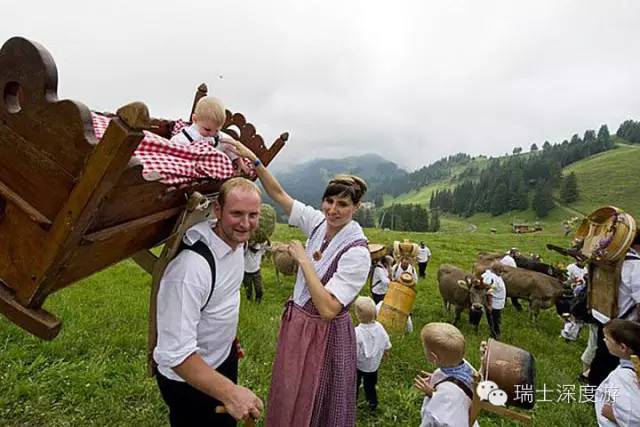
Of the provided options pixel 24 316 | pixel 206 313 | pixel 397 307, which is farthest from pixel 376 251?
pixel 24 316

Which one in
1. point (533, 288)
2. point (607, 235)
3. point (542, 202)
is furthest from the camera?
point (542, 202)

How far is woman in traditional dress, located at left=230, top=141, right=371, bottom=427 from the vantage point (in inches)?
113

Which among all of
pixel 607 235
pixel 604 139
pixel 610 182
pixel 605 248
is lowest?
pixel 605 248

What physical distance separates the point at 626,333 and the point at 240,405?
3806mm

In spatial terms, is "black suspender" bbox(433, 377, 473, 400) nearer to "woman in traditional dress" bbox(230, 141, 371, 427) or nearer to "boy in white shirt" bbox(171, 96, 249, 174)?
"woman in traditional dress" bbox(230, 141, 371, 427)

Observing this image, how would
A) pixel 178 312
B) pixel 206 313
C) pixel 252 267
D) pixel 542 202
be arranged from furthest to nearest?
pixel 542 202
pixel 252 267
pixel 206 313
pixel 178 312

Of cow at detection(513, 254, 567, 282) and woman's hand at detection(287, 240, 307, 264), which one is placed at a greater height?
woman's hand at detection(287, 240, 307, 264)

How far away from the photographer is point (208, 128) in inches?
119

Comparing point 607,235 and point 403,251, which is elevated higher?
point 607,235

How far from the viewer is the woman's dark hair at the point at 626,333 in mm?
3678

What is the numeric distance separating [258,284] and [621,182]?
107 m

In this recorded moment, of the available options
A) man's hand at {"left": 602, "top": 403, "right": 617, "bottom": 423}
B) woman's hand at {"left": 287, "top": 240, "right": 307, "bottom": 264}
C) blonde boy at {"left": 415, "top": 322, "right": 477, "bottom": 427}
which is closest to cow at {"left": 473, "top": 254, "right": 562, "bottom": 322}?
man's hand at {"left": 602, "top": 403, "right": 617, "bottom": 423}

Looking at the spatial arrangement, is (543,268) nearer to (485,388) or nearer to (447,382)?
(447,382)

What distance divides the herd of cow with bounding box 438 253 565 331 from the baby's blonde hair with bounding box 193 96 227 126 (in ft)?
26.5
